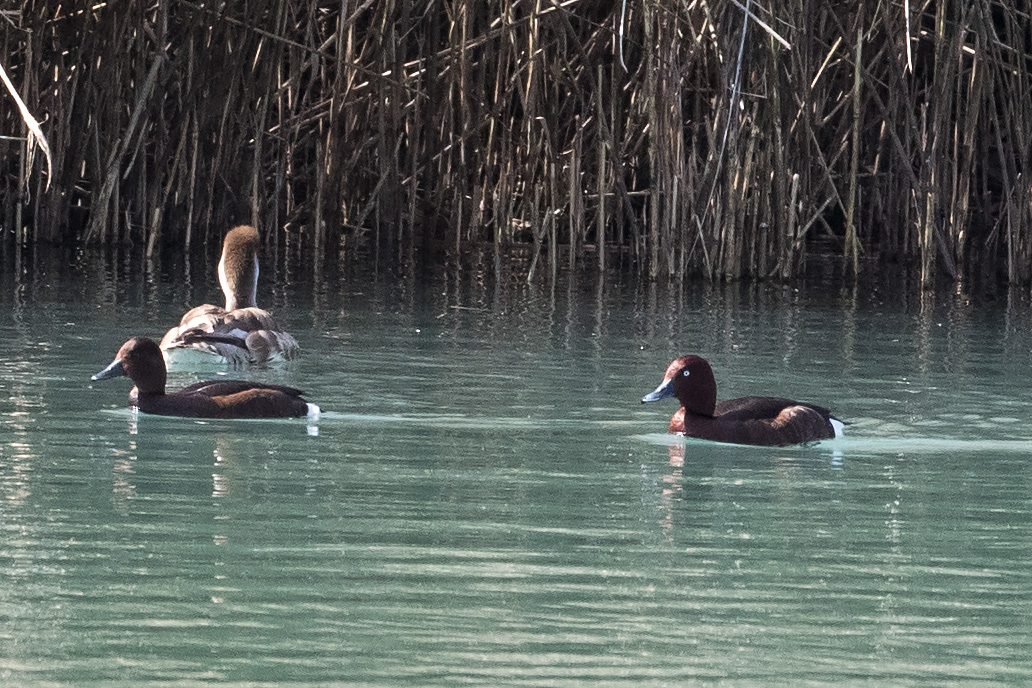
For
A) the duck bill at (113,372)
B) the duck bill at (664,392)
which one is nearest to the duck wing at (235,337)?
the duck bill at (113,372)

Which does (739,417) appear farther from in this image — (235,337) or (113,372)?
(235,337)

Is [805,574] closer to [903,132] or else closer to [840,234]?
[903,132]

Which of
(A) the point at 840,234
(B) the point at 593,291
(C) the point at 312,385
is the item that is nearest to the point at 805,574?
(C) the point at 312,385

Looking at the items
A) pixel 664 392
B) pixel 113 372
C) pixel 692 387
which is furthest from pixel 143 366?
pixel 692 387

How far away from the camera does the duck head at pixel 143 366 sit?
7801 millimetres

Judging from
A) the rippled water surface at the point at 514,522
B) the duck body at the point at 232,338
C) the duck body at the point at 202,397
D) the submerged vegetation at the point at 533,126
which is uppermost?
the submerged vegetation at the point at 533,126

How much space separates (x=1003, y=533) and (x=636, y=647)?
185 cm

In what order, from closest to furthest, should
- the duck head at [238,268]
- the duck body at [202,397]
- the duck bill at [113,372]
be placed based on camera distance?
1. the duck body at [202,397]
2. the duck bill at [113,372]
3. the duck head at [238,268]

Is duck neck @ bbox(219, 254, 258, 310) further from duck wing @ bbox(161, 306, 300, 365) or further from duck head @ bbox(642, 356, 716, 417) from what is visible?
duck head @ bbox(642, 356, 716, 417)

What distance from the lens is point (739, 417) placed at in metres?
7.42

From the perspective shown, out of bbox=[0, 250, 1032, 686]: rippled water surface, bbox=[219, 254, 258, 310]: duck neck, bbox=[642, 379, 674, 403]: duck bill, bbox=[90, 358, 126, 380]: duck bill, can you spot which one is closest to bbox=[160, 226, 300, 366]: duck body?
bbox=[0, 250, 1032, 686]: rippled water surface

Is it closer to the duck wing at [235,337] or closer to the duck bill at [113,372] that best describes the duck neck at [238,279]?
the duck wing at [235,337]

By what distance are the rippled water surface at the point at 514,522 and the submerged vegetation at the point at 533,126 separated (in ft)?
10.0

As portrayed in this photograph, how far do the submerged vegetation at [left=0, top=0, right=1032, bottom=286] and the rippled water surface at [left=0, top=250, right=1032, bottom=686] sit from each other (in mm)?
3054
